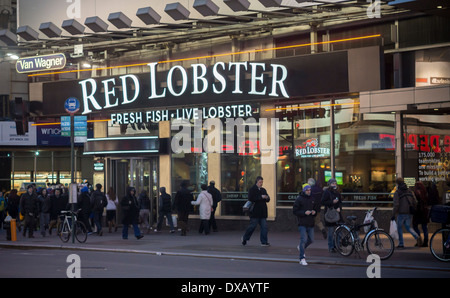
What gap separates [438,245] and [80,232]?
1209cm

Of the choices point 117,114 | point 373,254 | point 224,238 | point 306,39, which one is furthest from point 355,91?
point 117,114

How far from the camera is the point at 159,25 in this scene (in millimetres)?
28828

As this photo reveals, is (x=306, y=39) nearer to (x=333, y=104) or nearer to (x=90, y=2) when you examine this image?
(x=333, y=104)

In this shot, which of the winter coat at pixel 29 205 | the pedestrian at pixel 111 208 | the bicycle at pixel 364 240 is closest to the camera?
the bicycle at pixel 364 240

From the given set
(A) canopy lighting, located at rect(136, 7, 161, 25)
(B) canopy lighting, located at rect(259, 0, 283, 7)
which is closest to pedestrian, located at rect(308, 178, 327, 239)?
(B) canopy lighting, located at rect(259, 0, 283, 7)

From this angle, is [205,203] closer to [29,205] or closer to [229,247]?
[229,247]

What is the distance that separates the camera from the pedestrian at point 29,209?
28047mm

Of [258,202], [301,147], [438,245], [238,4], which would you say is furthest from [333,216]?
[238,4]

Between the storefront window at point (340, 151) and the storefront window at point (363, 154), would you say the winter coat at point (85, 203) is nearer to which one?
the storefront window at point (340, 151)

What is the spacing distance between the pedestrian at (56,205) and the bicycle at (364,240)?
12669mm

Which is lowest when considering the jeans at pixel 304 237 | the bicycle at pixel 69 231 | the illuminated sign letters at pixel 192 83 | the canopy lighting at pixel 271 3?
the bicycle at pixel 69 231

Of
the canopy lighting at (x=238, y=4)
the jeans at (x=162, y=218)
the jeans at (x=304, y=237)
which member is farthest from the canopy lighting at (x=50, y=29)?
the jeans at (x=304, y=237)
